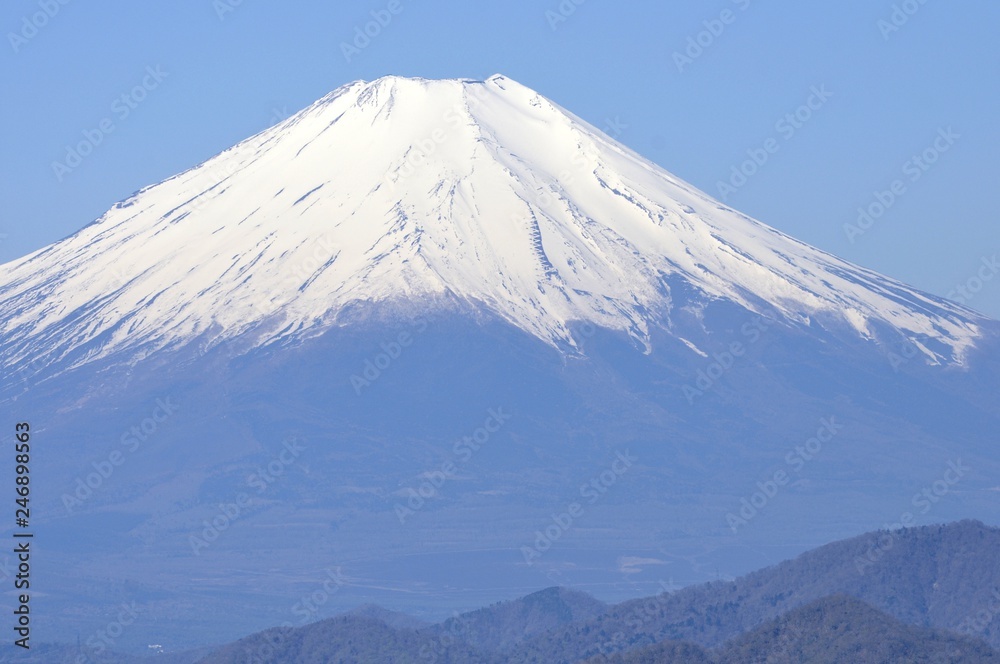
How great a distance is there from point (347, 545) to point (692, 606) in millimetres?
58719

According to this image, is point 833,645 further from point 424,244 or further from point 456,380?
point 424,244

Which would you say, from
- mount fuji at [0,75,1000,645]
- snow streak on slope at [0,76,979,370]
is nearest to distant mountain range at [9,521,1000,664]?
mount fuji at [0,75,1000,645]

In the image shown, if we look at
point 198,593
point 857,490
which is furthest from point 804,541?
point 198,593

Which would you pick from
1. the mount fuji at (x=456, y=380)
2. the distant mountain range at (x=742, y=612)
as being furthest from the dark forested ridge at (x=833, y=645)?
the mount fuji at (x=456, y=380)

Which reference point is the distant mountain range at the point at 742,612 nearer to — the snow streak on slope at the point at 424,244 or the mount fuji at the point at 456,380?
the mount fuji at the point at 456,380

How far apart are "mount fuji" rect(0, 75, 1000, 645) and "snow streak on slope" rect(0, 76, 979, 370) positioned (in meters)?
0.29

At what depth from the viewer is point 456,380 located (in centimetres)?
12756

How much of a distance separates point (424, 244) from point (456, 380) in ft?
36.9

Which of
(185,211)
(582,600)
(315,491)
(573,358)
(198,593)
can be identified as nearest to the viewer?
(582,600)


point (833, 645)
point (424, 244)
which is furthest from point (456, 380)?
point (833, 645)

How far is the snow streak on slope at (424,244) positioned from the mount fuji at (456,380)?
295 millimetres

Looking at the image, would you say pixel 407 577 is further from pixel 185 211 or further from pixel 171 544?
pixel 185 211

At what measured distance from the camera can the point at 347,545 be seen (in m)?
106

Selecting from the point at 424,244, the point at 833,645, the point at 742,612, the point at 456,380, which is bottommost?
the point at 833,645
